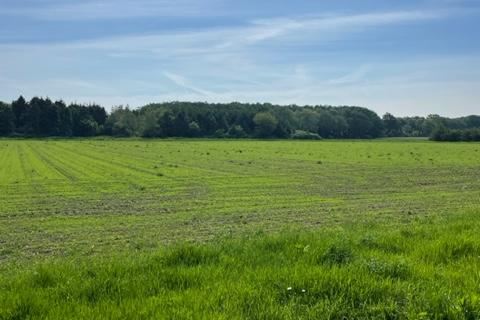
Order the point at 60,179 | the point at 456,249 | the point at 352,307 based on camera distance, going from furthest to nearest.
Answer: the point at 60,179, the point at 456,249, the point at 352,307

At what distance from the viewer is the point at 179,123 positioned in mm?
147000

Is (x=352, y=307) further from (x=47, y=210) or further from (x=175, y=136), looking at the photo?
(x=175, y=136)

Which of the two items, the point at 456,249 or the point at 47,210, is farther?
the point at 47,210

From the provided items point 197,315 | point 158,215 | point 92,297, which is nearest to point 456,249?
point 197,315

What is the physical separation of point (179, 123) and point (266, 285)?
468ft

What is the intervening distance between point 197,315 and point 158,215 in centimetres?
1312

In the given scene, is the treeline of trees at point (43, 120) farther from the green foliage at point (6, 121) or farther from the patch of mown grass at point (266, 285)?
the patch of mown grass at point (266, 285)

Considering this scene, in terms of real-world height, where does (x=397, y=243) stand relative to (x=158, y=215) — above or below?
above

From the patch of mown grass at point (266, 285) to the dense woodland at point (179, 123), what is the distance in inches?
5247

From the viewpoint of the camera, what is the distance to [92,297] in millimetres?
5941

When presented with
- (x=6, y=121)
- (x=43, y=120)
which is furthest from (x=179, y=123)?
(x=6, y=121)

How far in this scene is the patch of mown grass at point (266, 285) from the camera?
5379 millimetres

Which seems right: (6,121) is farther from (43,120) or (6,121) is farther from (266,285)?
(266,285)

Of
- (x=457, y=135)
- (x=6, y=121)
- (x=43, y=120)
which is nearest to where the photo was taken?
(x=457, y=135)
